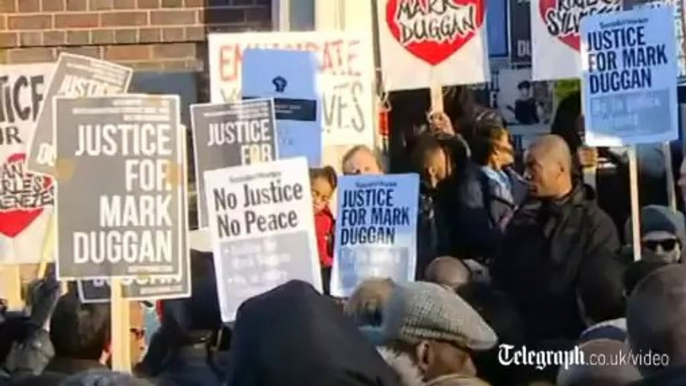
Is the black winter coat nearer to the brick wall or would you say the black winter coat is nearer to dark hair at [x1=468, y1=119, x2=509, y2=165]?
dark hair at [x1=468, y1=119, x2=509, y2=165]

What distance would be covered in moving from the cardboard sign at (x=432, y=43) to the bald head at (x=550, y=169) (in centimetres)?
188

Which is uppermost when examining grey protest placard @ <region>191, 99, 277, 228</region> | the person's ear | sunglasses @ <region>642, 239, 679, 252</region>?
grey protest placard @ <region>191, 99, 277, 228</region>

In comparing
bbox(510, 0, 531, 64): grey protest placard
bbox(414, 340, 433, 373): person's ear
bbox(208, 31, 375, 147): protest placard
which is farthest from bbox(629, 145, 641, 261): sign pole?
bbox(414, 340, 433, 373): person's ear

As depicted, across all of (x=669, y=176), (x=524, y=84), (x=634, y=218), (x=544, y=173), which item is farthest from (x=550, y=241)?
(x=524, y=84)

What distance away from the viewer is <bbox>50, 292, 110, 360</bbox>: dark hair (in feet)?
17.0

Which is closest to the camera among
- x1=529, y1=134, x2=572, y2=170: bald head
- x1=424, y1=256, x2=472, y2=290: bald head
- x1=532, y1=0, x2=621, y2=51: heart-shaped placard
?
x1=424, y1=256, x2=472, y2=290: bald head

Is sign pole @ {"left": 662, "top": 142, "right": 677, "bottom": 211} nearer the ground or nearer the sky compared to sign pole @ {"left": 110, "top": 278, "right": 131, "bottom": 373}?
nearer the sky

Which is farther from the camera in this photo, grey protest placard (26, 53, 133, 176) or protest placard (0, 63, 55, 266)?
protest placard (0, 63, 55, 266)

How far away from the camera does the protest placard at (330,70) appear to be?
796cm

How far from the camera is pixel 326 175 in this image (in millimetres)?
7586

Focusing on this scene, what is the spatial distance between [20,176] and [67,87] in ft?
2.61

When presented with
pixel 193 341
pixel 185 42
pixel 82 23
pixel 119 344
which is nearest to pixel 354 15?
pixel 185 42

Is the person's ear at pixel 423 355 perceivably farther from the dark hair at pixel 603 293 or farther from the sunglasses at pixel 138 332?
the sunglasses at pixel 138 332

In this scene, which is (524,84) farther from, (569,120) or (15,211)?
(15,211)
